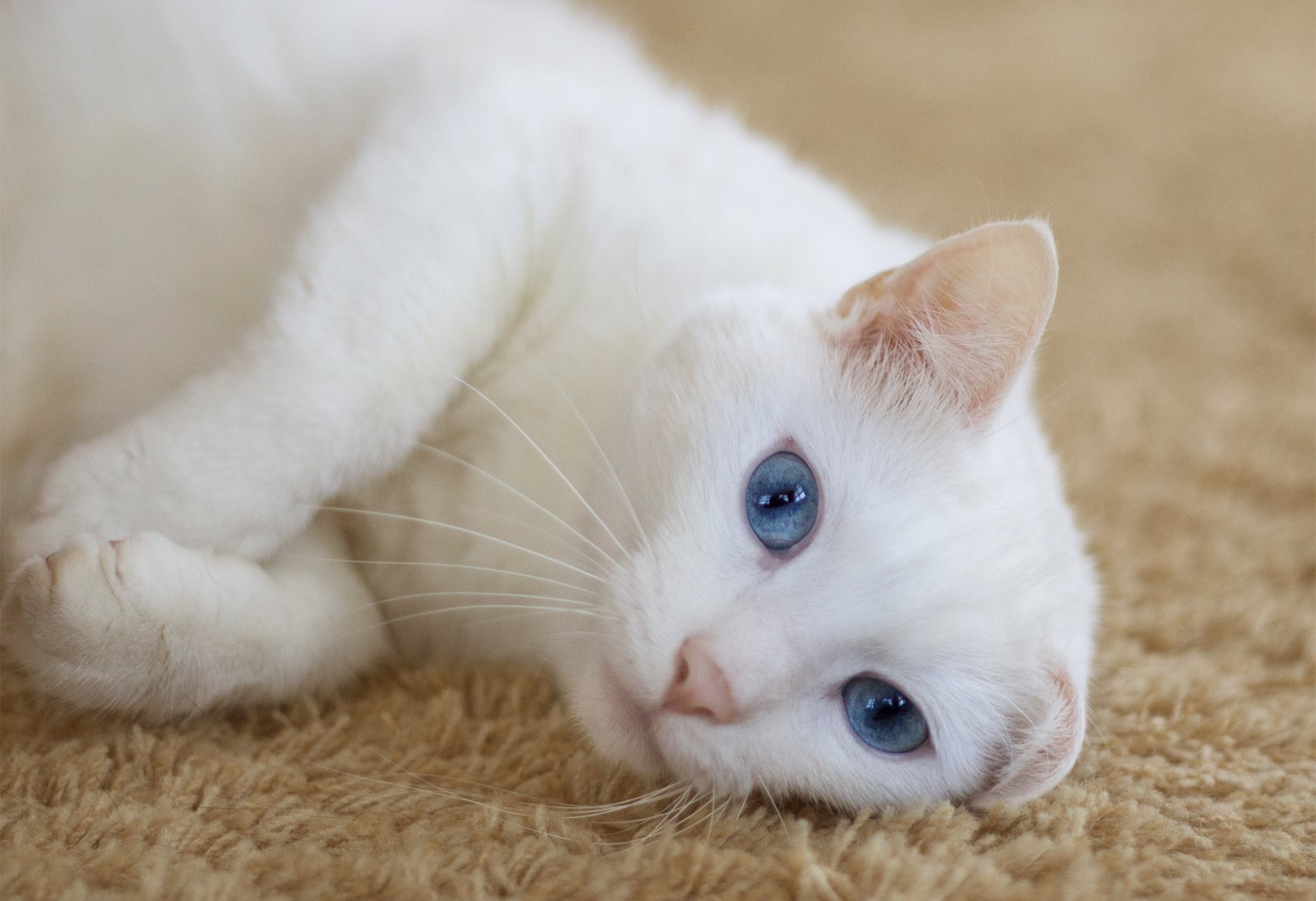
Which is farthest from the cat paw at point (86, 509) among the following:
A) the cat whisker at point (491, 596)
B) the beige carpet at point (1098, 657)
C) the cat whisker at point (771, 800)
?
the cat whisker at point (771, 800)

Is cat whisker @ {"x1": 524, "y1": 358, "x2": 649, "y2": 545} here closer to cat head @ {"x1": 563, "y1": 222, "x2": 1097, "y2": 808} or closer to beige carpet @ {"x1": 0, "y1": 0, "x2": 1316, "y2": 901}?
cat head @ {"x1": 563, "y1": 222, "x2": 1097, "y2": 808}

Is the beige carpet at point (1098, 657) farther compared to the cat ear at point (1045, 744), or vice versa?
the cat ear at point (1045, 744)

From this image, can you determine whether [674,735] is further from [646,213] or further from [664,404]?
[646,213]

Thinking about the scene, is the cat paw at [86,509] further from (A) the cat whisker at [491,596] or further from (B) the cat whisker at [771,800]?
(B) the cat whisker at [771,800]

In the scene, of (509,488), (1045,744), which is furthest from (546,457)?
(1045,744)

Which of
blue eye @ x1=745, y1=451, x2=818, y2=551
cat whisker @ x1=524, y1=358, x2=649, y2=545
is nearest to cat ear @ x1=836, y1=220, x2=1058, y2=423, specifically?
blue eye @ x1=745, y1=451, x2=818, y2=551

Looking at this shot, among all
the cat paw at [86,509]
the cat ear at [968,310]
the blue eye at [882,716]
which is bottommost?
A: the cat paw at [86,509]

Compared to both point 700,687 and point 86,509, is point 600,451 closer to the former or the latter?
point 700,687
